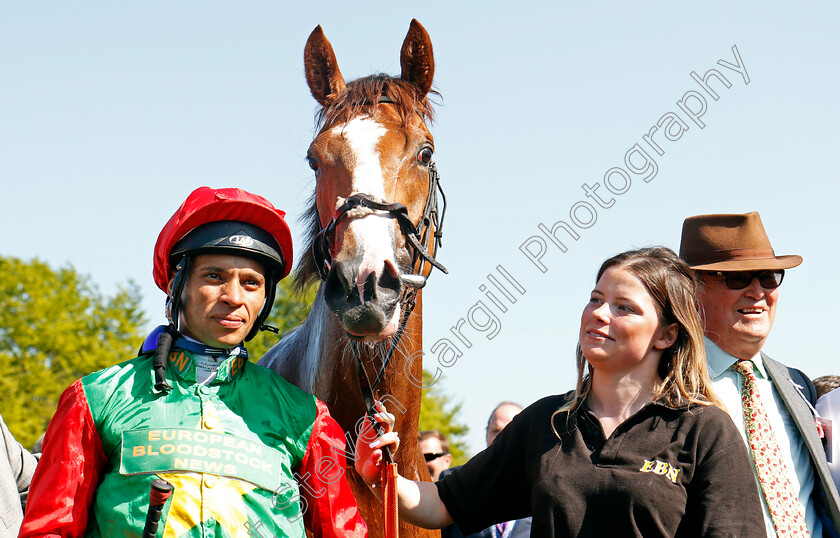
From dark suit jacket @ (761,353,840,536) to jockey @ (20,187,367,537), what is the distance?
6.27 feet

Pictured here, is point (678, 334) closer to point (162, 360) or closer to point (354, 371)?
point (354, 371)

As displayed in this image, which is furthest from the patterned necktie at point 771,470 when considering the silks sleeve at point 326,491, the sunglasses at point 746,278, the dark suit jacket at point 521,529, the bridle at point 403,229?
the dark suit jacket at point 521,529

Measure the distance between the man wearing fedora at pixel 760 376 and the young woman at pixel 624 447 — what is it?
2.21 feet

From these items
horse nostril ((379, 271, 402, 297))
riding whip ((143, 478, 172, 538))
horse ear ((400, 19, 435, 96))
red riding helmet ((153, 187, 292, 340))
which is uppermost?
horse ear ((400, 19, 435, 96))

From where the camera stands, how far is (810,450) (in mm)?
3314

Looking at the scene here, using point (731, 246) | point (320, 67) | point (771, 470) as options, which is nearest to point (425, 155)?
point (320, 67)

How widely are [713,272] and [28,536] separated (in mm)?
2920

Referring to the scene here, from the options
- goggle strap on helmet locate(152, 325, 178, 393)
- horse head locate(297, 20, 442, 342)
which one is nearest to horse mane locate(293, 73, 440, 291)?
horse head locate(297, 20, 442, 342)

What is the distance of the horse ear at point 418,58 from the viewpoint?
4.24 m

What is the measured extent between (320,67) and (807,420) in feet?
9.64

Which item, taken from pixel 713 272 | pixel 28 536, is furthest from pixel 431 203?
pixel 28 536

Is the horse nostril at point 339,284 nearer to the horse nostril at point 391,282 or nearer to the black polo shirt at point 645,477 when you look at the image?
the horse nostril at point 391,282

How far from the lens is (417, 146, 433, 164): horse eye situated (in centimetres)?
387

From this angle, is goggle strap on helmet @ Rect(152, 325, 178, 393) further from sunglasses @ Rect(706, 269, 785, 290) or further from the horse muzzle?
sunglasses @ Rect(706, 269, 785, 290)
